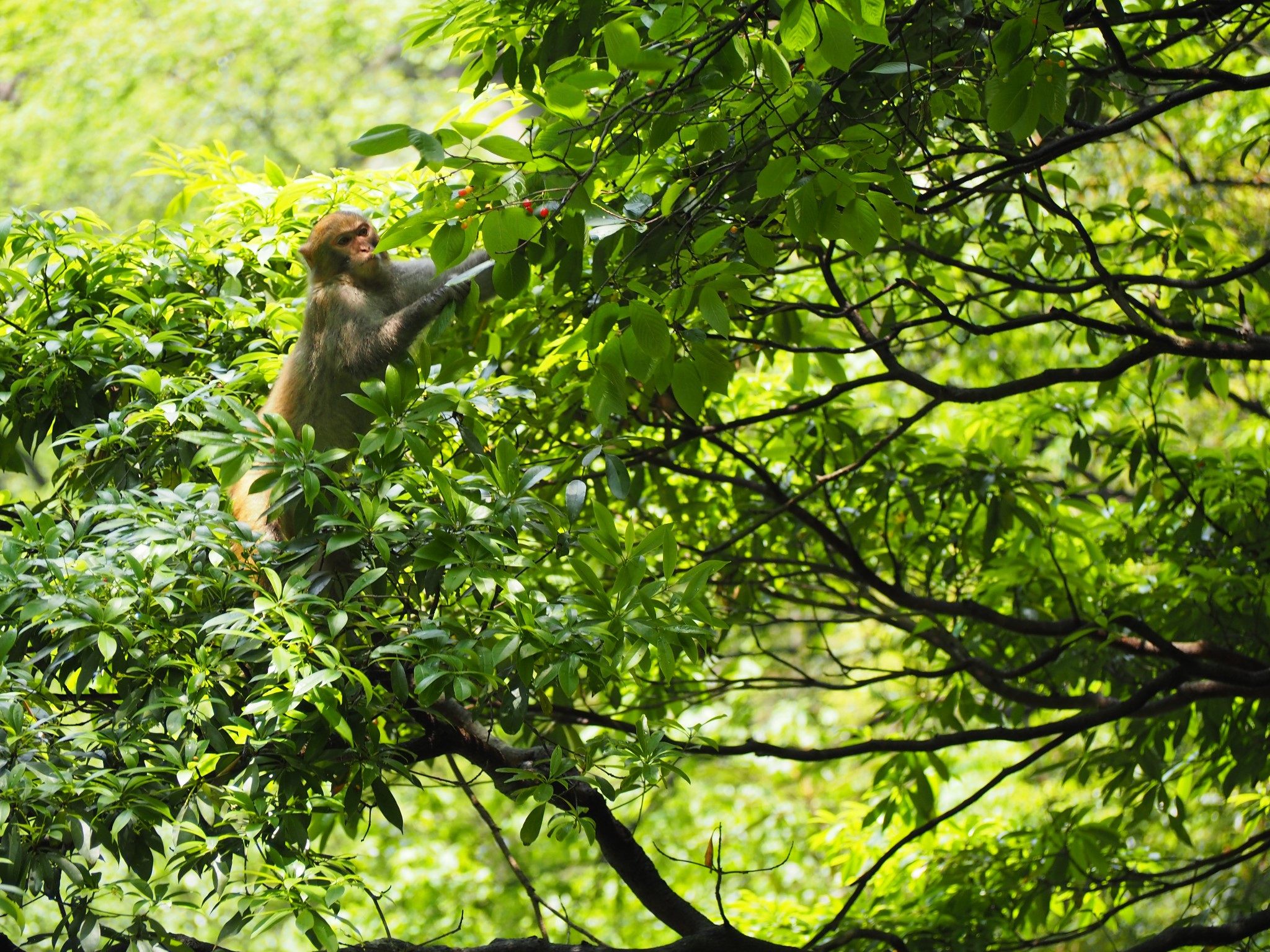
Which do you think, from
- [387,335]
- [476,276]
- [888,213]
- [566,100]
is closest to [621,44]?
[566,100]

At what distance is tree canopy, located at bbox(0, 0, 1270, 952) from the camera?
194 cm

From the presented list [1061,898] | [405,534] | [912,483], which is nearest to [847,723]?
[1061,898]

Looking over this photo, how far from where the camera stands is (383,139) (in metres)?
1.61

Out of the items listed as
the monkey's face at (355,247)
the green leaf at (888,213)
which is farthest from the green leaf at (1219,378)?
the monkey's face at (355,247)

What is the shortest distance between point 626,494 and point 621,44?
3.48ft

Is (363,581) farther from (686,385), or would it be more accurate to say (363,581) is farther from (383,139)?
(383,139)

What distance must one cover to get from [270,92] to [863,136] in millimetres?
11705

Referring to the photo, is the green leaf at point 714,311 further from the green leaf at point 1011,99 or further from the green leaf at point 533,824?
the green leaf at point 533,824

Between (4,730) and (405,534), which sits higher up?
(405,534)

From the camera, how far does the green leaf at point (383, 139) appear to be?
1589 mm

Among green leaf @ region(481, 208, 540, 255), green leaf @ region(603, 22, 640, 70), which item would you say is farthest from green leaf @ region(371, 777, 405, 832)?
green leaf @ region(603, 22, 640, 70)

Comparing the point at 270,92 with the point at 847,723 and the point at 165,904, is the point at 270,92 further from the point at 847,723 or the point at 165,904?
the point at 165,904

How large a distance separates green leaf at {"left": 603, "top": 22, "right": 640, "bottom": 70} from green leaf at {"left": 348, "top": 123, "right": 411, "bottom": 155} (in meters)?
0.34

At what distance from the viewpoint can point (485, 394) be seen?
8.61 ft
